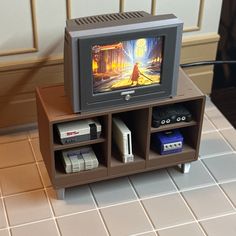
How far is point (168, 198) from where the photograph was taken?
263 centimetres

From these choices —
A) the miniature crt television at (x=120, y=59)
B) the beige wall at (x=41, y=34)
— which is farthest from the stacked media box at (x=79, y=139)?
the beige wall at (x=41, y=34)

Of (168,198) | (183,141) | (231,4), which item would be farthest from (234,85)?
(168,198)

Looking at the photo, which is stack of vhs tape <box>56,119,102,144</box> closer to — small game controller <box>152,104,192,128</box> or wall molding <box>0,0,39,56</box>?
small game controller <box>152,104,192,128</box>

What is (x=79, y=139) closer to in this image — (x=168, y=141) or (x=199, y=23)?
(x=168, y=141)

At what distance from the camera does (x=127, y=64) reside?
2385 millimetres

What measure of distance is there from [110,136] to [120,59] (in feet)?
1.23

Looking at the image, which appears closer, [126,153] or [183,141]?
[126,153]

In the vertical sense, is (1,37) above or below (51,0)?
below

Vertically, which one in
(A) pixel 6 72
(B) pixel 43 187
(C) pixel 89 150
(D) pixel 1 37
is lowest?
(B) pixel 43 187

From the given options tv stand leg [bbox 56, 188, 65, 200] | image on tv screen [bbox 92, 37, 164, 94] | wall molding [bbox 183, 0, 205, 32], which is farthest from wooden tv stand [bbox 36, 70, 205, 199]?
wall molding [bbox 183, 0, 205, 32]

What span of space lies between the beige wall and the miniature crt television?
1.59 ft

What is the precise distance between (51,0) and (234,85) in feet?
4.63

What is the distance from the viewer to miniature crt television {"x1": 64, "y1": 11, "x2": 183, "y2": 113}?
2256mm

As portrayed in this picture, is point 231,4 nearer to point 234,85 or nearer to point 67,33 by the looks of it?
point 234,85
